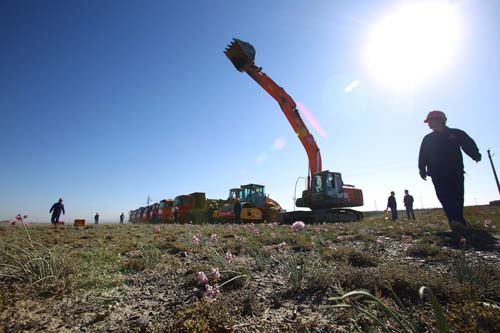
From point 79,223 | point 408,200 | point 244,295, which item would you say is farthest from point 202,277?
point 408,200

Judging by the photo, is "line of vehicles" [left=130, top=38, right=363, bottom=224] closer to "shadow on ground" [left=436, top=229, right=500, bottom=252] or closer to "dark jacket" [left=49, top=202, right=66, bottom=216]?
"shadow on ground" [left=436, top=229, right=500, bottom=252]

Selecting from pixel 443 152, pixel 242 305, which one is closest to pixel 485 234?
pixel 443 152

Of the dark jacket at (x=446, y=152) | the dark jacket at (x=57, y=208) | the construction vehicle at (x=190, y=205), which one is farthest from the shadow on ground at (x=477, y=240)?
the construction vehicle at (x=190, y=205)

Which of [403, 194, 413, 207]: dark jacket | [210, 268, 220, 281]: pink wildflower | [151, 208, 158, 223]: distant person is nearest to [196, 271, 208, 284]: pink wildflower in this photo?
[210, 268, 220, 281]: pink wildflower

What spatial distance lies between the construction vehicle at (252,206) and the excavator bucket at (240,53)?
34.0 feet

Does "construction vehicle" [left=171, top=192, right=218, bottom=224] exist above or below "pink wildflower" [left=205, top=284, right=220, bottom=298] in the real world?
above

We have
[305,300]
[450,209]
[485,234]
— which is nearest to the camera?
[305,300]

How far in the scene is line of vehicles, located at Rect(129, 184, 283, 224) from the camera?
64.9 feet

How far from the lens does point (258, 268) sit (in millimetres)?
3244

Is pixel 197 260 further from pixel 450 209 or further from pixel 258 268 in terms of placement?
pixel 450 209

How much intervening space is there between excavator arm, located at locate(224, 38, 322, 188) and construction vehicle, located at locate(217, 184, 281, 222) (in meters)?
6.13

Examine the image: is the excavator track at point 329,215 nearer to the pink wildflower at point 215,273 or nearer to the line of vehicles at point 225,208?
the line of vehicles at point 225,208

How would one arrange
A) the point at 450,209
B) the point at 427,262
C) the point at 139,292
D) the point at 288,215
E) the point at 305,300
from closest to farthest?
the point at 305,300 → the point at 139,292 → the point at 427,262 → the point at 450,209 → the point at 288,215

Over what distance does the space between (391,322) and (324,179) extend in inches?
497
